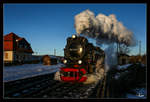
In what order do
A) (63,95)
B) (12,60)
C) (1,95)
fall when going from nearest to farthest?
(1,95)
(63,95)
(12,60)

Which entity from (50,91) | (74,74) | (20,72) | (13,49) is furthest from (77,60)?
(13,49)

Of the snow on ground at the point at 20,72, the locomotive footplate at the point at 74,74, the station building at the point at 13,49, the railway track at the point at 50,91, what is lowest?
the snow on ground at the point at 20,72

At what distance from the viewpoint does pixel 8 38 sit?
73.4 feet

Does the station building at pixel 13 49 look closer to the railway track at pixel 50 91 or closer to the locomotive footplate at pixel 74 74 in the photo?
the railway track at pixel 50 91

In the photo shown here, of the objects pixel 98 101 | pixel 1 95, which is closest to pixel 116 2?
pixel 98 101

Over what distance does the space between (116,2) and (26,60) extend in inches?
952

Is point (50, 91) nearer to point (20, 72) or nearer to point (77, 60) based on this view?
point (77, 60)

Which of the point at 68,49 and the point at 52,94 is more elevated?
the point at 68,49

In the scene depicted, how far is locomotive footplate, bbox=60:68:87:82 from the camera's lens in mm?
7941

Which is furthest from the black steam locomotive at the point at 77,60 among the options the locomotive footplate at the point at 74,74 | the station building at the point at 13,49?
the station building at the point at 13,49

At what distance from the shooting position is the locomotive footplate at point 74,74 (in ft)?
26.1

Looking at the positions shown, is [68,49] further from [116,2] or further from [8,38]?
[8,38]

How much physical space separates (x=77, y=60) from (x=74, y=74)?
1096 millimetres

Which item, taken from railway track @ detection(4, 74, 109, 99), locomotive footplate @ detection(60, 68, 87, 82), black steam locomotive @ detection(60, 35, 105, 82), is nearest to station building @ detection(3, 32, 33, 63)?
railway track @ detection(4, 74, 109, 99)
